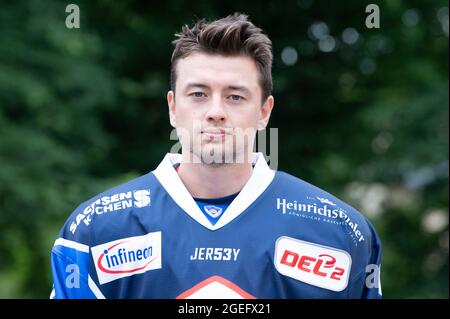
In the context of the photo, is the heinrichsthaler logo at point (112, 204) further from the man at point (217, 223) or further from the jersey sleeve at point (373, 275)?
the jersey sleeve at point (373, 275)

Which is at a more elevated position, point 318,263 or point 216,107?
point 216,107

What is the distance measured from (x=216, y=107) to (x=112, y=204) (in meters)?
0.69

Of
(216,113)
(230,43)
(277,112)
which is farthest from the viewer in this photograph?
(277,112)

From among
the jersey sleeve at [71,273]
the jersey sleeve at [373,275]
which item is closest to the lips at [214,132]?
the jersey sleeve at [71,273]

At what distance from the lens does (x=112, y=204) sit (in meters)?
3.79

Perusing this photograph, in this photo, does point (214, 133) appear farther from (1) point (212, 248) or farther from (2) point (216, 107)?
(1) point (212, 248)

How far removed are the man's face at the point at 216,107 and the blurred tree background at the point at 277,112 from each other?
17.7 ft

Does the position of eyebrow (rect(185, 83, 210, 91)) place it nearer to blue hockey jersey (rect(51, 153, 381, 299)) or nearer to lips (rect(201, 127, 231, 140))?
lips (rect(201, 127, 231, 140))

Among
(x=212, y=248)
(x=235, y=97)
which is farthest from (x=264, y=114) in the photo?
(x=212, y=248)

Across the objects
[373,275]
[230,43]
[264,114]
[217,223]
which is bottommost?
[373,275]

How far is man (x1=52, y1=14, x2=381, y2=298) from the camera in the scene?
364cm

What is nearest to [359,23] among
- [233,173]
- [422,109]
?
[422,109]

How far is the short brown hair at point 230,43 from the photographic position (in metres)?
3.87

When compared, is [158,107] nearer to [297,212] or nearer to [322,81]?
[322,81]
